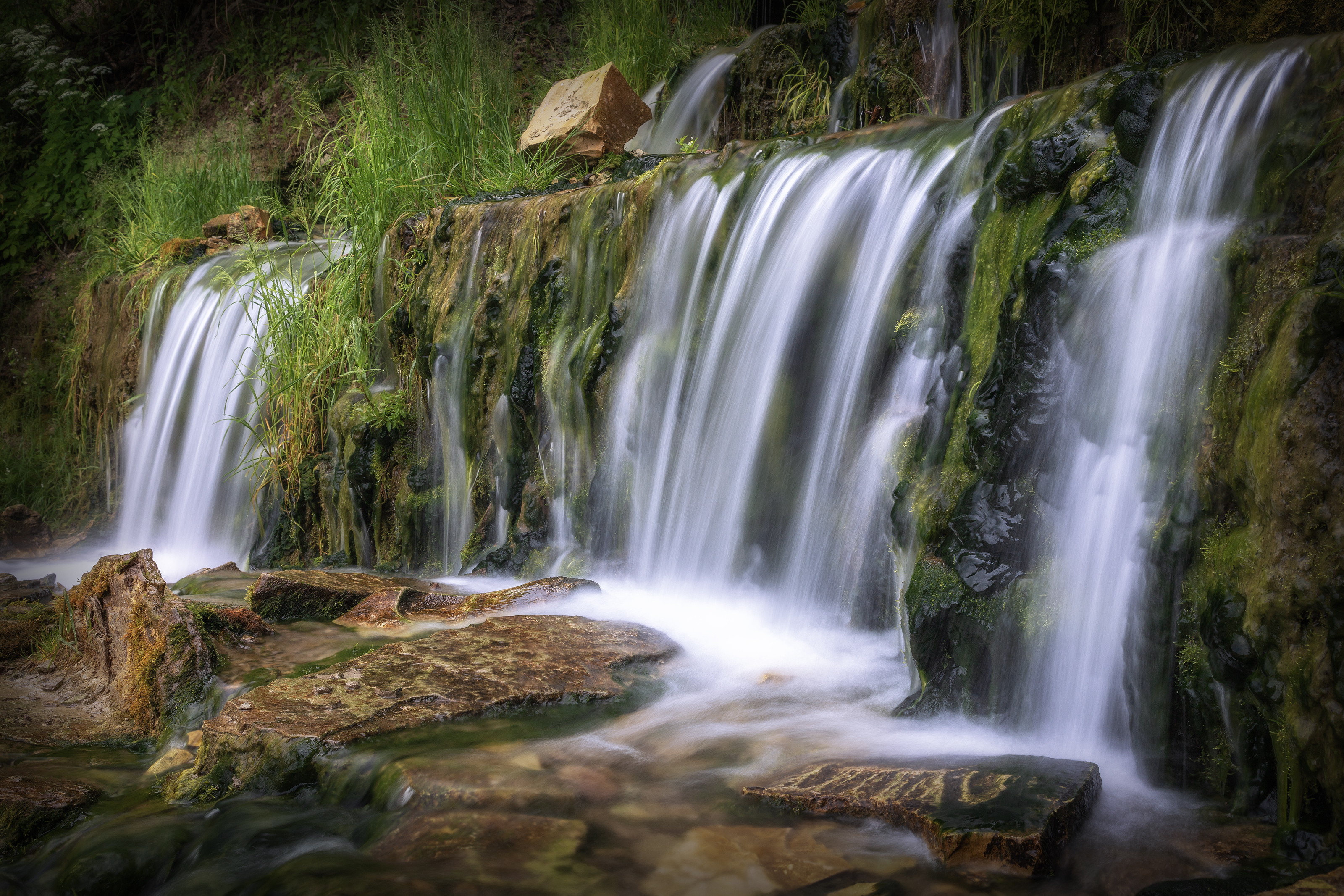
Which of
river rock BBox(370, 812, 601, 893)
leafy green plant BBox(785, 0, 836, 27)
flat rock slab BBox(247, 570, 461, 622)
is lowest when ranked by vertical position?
river rock BBox(370, 812, 601, 893)

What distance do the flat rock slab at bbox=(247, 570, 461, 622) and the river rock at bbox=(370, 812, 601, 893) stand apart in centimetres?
172

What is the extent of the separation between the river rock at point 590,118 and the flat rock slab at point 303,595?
134 inches

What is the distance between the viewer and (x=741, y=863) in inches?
75.5

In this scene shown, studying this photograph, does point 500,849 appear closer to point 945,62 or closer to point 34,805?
point 34,805

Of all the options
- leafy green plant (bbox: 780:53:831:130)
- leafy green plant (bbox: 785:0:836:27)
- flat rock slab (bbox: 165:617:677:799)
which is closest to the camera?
flat rock slab (bbox: 165:617:677:799)

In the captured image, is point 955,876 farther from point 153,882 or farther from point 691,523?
point 691,523

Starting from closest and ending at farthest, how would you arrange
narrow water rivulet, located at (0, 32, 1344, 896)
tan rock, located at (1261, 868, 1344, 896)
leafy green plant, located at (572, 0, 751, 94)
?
tan rock, located at (1261, 868, 1344, 896) < narrow water rivulet, located at (0, 32, 1344, 896) < leafy green plant, located at (572, 0, 751, 94)

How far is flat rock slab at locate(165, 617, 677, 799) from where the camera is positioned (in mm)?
2340

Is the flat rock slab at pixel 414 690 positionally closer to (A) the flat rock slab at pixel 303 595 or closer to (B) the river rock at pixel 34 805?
(B) the river rock at pixel 34 805

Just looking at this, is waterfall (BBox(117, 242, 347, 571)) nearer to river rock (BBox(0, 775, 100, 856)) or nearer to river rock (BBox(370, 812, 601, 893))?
river rock (BBox(0, 775, 100, 856))

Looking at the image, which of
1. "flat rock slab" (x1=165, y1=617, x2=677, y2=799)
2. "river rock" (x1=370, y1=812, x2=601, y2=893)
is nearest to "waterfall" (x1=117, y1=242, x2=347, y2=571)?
"flat rock slab" (x1=165, y1=617, x2=677, y2=799)

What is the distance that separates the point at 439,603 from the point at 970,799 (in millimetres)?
2320

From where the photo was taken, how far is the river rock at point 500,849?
186 centimetres

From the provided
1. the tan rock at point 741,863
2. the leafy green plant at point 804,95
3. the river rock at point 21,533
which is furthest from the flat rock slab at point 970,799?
the river rock at point 21,533
